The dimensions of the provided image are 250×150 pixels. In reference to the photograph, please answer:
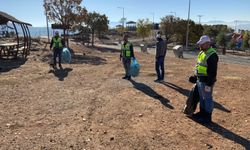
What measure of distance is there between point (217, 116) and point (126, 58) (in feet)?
16.8

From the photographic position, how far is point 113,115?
325 inches

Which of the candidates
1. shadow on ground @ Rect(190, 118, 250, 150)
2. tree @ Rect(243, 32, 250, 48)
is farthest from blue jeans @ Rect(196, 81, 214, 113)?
tree @ Rect(243, 32, 250, 48)

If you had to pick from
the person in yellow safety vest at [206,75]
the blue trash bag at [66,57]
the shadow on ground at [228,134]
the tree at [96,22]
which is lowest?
the shadow on ground at [228,134]

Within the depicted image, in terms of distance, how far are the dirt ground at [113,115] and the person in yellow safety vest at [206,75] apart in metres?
0.34

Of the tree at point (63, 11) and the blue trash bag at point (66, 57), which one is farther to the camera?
the tree at point (63, 11)

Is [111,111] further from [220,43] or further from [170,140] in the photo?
[220,43]

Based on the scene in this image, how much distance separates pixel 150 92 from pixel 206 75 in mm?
3676

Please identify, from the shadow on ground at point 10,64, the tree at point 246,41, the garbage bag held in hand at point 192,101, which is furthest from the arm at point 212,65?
the tree at point 246,41

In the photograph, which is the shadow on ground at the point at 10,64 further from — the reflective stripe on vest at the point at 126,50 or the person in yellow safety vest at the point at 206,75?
the person in yellow safety vest at the point at 206,75

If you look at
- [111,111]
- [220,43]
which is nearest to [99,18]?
[220,43]

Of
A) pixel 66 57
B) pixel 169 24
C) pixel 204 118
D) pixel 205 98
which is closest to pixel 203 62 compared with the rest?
pixel 205 98

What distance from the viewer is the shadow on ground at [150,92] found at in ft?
31.5

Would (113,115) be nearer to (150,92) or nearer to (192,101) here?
(192,101)

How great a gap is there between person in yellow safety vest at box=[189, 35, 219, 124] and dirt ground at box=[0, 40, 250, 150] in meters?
0.34
